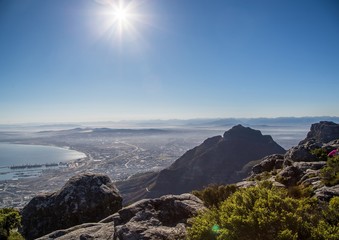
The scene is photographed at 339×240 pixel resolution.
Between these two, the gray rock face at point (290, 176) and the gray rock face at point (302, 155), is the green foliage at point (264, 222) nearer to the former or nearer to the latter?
the gray rock face at point (290, 176)

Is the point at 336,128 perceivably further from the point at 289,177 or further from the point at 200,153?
the point at 289,177

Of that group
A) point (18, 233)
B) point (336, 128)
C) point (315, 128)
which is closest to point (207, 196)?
point (18, 233)

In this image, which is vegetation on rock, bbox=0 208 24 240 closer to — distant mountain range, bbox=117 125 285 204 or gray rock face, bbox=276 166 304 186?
gray rock face, bbox=276 166 304 186

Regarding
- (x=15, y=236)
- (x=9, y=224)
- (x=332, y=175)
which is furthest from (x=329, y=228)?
(x=9, y=224)

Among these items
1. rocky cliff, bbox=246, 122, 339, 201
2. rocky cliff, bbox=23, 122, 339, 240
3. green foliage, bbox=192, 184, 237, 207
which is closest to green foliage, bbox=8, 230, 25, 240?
rocky cliff, bbox=23, 122, 339, 240

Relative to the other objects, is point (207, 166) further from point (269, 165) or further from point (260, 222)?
point (260, 222)
